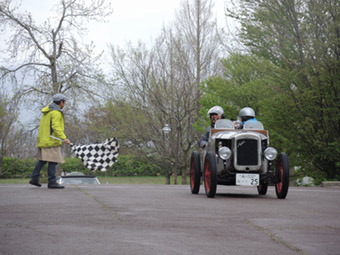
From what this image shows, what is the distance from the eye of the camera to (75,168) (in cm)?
5144

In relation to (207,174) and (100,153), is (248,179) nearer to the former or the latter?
(207,174)

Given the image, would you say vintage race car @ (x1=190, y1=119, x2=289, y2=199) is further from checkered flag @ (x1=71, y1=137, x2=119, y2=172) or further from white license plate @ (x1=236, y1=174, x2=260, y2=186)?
checkered flag @ (x1=71, y1=137, x2=119, y2=172)

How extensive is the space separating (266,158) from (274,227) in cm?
426

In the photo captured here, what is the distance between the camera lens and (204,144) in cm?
1091

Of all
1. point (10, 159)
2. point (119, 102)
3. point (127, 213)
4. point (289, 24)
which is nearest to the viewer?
point (127, 213)

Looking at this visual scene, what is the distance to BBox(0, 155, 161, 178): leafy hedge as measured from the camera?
163 ft

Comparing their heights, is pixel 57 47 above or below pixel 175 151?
above

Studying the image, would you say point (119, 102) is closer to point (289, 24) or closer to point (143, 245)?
point (289, 24)

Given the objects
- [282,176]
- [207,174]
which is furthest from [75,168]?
[282,176]

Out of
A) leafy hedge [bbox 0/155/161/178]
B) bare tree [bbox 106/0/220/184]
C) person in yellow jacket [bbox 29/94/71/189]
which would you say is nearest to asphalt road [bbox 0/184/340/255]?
person in yellow jacket [bbox 29/94/71/189]

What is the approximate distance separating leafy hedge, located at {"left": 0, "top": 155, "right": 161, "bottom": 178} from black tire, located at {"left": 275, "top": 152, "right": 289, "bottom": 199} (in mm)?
37466

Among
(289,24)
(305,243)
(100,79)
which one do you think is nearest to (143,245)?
(305,243)

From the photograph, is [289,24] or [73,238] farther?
[289,24]

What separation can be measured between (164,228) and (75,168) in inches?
1834
